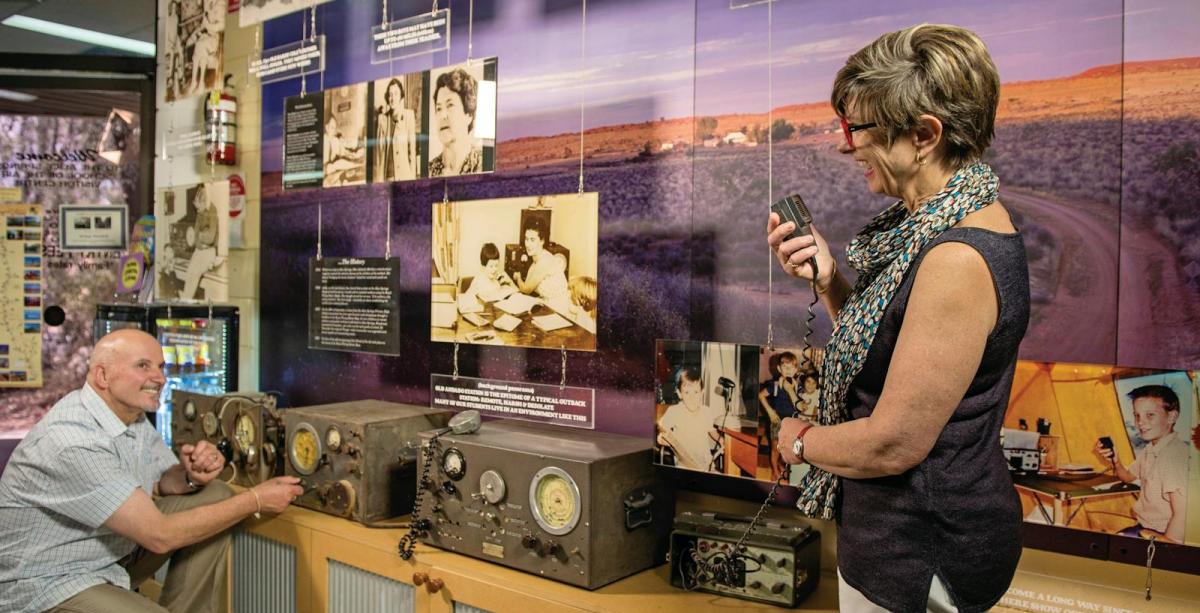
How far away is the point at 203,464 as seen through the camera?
3.27 meters

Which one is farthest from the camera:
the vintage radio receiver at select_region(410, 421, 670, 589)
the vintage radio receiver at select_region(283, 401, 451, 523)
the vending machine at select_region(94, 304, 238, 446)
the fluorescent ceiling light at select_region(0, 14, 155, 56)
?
the fluorescent ceiling light at select_region(0, 14, 155, 56)

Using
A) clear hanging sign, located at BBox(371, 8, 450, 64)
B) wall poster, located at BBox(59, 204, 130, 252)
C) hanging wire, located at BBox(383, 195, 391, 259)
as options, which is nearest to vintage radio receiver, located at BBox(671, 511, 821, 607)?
hanging wire, located at BBox(383, 195, 391, 259)

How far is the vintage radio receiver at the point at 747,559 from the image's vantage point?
218 centimetres

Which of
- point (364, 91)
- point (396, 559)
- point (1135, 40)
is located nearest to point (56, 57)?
point (364, 91)

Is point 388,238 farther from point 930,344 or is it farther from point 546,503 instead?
point 930,344

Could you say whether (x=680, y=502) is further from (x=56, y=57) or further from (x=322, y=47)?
(x=56, y=57)

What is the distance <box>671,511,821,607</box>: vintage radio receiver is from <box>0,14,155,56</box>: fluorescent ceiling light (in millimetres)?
4105

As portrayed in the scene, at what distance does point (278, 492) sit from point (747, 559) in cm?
166

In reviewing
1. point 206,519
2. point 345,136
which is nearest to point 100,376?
point 206,519

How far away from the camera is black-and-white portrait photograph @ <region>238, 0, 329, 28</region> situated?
157 inches

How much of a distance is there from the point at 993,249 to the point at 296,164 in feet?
10.8

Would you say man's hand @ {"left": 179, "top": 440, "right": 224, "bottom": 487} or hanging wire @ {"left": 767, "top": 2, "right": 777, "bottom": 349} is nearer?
hanging wire @ {"left": 767, "top": 2, "right": 777, "bottom": 349}

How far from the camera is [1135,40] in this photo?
78.2 inches

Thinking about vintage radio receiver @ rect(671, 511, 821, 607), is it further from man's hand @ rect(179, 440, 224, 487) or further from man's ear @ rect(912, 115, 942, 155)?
man's hand @ rect(179, 440, 224, 487)
